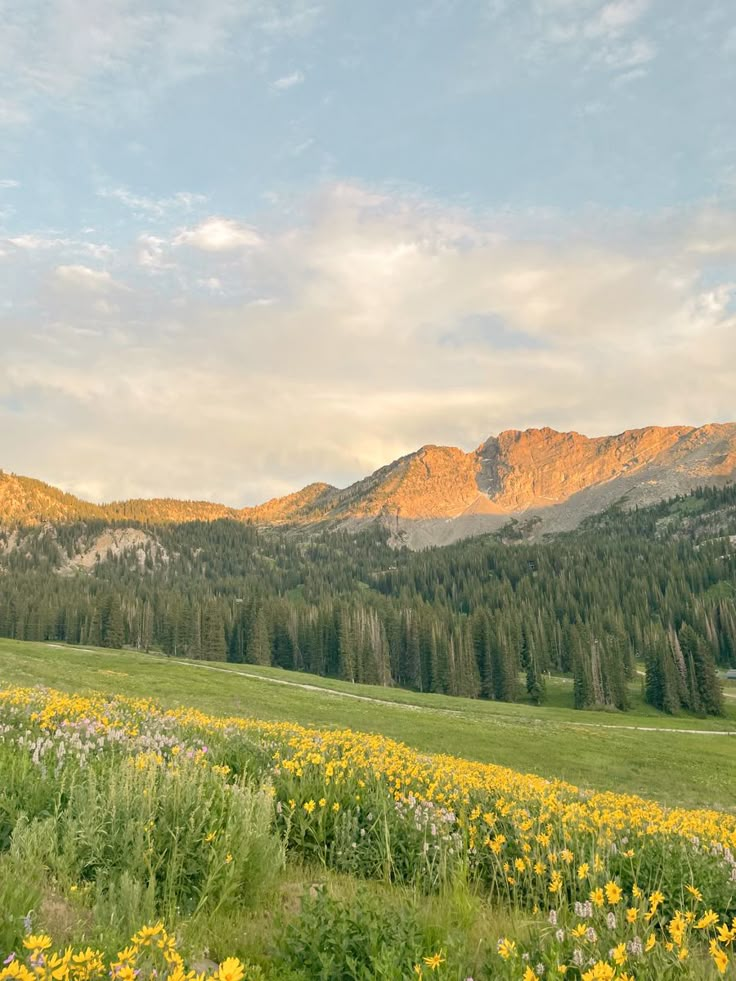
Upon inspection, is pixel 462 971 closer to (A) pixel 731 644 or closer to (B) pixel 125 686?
(B) pixel 125 686

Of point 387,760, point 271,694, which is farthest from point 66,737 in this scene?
point 271,694

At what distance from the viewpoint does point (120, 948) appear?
4.02 metres

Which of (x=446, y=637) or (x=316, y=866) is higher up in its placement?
(x=316, y=866)

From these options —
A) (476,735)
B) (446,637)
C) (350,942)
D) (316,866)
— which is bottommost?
(446,637)

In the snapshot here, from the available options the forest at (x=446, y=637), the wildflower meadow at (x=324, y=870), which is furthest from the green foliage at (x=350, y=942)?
the forest at (x=446, y=637)

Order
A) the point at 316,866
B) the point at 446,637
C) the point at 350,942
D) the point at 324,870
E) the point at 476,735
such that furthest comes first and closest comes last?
the point at 446,637, the point at 476,735, the point at 316,866, the point at 324,870, the point at 350,942

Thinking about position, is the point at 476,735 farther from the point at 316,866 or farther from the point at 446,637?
the point at 446,637

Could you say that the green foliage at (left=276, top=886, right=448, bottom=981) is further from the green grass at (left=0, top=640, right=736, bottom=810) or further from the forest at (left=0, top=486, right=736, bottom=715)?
the forest at (left=0, top=486, right=736, bottom=715)

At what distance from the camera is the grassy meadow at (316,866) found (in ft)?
13.7

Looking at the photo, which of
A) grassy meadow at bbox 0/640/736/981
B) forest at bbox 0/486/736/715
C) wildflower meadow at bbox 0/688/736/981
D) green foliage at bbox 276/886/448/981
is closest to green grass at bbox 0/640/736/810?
grassy meadow at bbox 0/640/736/981

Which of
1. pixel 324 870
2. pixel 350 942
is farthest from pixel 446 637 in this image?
pixel 350 942

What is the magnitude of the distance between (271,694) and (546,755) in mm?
24438

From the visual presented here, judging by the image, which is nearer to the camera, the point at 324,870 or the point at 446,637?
the point at 324,870

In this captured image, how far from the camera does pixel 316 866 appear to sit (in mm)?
7316
